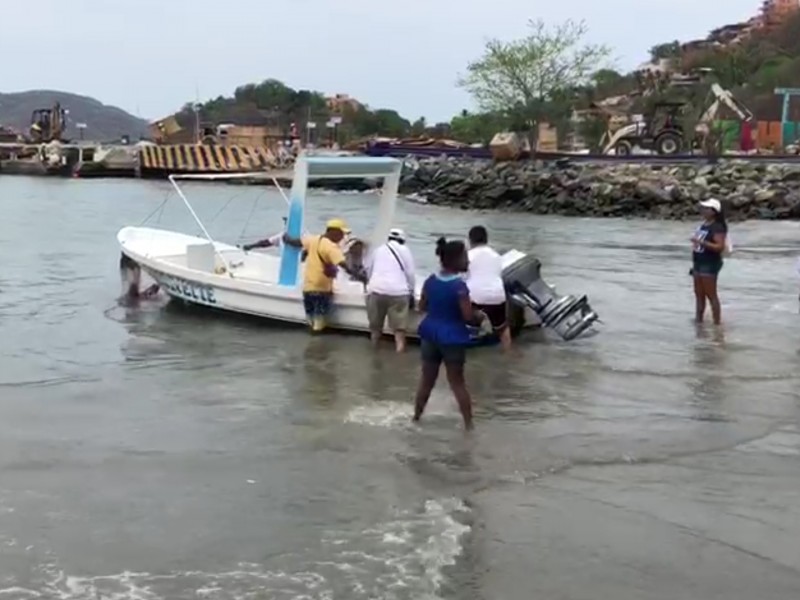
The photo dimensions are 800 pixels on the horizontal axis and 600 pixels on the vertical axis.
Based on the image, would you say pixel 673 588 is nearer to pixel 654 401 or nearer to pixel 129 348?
pixel 654 401

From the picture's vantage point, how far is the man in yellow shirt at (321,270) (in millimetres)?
13052

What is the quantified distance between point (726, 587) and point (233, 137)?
3283 inches

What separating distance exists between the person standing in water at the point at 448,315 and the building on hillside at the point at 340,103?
421 ft

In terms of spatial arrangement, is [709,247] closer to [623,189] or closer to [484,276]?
[484,276]

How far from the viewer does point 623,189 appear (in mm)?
40781

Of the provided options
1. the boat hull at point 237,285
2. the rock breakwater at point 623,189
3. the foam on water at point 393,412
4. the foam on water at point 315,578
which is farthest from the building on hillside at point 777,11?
the foam on water at point 315,578

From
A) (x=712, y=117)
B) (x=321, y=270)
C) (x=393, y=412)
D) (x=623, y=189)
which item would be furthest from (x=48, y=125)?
(x=393, y=412)

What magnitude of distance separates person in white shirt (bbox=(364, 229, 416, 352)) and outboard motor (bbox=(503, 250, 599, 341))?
1124mm

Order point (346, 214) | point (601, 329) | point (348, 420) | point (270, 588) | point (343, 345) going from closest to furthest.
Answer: point (270, 588) < point (348, 420) < point (343, 345) < point (601, 329) < point (346, 214)

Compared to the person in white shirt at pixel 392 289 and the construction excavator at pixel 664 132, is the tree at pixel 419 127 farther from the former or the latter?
the person in white shirt at pixel 392 289

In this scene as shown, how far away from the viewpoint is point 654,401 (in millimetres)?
10438

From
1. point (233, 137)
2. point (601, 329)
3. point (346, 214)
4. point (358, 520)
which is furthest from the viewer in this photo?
point (233, 137)

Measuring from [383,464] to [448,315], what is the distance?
1.21 metres

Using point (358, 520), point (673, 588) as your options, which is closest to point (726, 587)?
point (673, 588)
